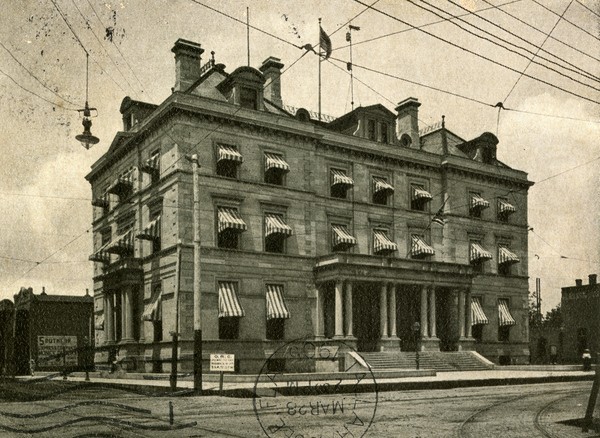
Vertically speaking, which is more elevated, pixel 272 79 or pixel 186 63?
pixel 272 79

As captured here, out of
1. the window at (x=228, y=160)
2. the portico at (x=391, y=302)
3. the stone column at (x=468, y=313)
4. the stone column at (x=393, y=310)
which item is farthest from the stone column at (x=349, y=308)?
the stone column at (x=468, y=313)

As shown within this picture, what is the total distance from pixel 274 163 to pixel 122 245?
921cm

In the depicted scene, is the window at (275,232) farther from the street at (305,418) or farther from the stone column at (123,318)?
the street at (305,418)

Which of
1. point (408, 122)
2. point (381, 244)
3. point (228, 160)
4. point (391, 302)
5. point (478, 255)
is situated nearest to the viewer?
point (228, 160)

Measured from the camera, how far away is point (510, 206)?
4112cm

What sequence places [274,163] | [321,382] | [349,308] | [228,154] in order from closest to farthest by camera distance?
[321,382] < [228,154] < [349,308] < [274,163]

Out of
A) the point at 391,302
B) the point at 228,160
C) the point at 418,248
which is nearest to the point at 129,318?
the point at 228,160

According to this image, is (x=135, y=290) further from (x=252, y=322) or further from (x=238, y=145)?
(x=238, y=145)

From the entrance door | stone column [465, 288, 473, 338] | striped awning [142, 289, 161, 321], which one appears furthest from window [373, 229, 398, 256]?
striped awning [142, 289, 161, 321]

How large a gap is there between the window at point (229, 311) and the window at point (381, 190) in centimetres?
1037

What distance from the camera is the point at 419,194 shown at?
1476 inches

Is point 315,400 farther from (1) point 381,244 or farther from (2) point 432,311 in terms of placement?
(1) point 381,244

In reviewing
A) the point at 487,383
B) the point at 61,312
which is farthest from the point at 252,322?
the point at 61,312

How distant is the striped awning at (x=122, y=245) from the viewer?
111 ft
